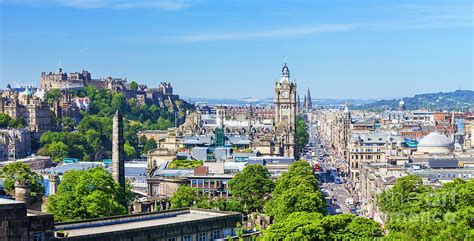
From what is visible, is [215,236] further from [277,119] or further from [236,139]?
[277,119]

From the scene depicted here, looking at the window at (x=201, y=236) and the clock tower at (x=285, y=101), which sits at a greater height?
the clock tower at (x=285, y=101)

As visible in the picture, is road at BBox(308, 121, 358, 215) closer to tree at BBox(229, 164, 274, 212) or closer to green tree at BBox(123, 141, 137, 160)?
tree at BBox(229, 164, 274, 212)

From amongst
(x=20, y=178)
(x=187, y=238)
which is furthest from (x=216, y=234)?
(x=20, y=178)

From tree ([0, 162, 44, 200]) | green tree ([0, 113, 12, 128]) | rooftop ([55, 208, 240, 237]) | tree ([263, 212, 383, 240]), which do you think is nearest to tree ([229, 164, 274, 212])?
tree ([0, 162, 44, 200])

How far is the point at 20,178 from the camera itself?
264ft

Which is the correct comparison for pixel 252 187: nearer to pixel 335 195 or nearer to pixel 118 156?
pixel 118 156

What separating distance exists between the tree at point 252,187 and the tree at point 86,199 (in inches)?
884

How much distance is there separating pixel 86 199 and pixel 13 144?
347ft

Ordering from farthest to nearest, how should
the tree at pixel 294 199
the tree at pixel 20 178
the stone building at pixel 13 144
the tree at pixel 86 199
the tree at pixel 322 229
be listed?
the stone building at pixel 13 144 < the tree at pixel 20 178 < the tree at pixel 294 199 < the tree at pixel 86 199 < the tree at pixel 322 229

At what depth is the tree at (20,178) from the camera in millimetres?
82312

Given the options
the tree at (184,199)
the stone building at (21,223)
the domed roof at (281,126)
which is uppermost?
the domed roof at (281,126)

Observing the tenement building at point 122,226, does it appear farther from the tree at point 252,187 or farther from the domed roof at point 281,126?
the domed roof at point 281,126

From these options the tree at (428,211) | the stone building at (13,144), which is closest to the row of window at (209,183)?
the tree at (428,211)

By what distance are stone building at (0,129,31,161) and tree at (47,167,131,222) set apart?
96.1 meters
